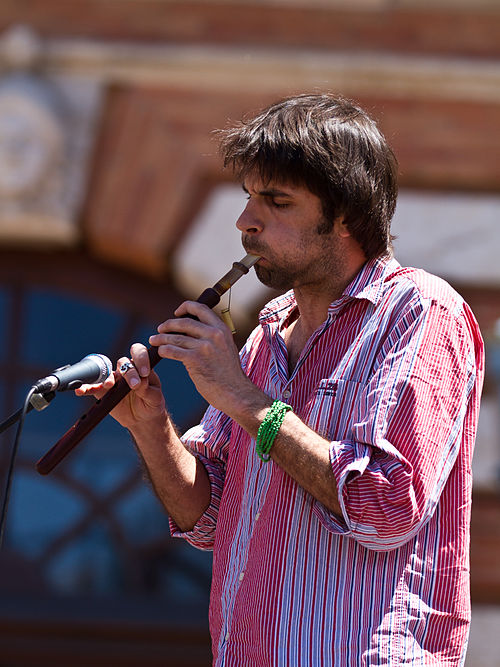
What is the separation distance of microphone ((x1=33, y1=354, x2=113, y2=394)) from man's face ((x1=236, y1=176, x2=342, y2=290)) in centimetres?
36

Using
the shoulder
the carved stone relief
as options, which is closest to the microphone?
the shoulder

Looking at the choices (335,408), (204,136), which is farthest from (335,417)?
(204,136)

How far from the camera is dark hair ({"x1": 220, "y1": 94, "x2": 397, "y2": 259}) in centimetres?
182

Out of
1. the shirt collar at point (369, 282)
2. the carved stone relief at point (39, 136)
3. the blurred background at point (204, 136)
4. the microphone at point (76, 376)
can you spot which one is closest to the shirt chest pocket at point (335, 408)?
the shirt collar at point (369, 282)

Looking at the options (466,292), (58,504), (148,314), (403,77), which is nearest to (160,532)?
(58,504)

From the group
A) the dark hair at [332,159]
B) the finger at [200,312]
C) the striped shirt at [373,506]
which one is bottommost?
the striped shirt at [373,506]

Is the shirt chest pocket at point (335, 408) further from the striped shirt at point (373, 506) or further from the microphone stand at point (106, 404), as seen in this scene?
the microphone stand at point (106, 404)

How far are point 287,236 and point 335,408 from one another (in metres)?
0.34

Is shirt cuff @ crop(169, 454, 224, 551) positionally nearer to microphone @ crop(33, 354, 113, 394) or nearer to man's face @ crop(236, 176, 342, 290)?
microphone @ crop(33, 354, 113, 394)

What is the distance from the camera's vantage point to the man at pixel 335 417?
1.62 m

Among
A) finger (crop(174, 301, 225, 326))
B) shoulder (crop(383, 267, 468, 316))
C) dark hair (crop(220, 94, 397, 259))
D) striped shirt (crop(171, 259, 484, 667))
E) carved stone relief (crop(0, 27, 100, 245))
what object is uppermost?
carved stone relief (crop(0, 27, 100, 245))

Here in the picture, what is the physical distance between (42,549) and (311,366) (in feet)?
10.1

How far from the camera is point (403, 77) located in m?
4.14

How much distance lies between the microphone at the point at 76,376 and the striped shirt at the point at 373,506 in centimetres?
35
